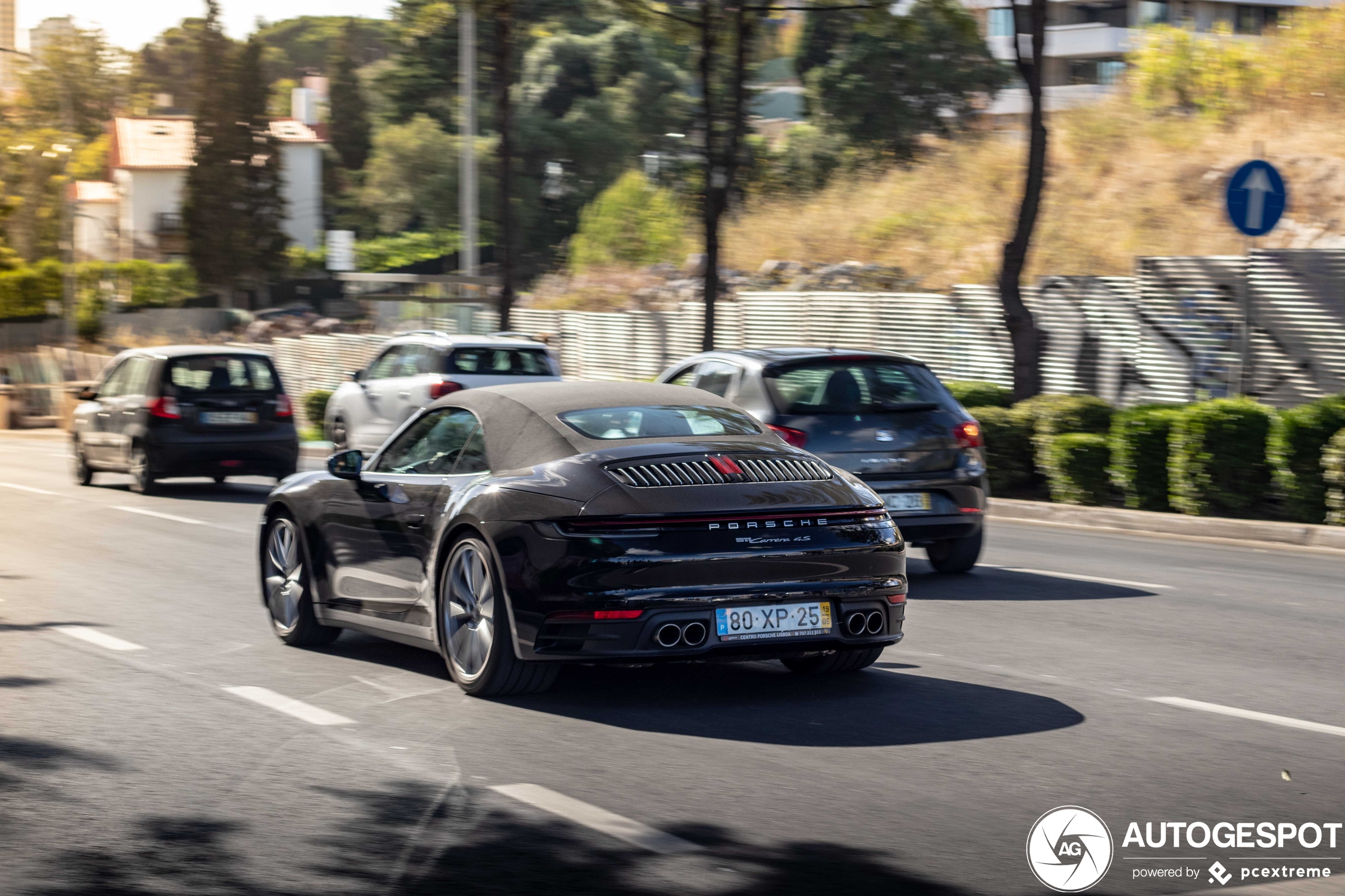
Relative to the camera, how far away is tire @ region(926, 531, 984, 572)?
12570 mm

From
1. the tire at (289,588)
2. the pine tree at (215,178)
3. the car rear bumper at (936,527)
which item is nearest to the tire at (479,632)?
the tire at (289,588)

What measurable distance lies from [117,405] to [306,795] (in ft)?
52.7

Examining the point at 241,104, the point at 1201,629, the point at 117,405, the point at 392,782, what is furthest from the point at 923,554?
the point at 241,104

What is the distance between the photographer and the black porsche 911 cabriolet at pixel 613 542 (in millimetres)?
7172

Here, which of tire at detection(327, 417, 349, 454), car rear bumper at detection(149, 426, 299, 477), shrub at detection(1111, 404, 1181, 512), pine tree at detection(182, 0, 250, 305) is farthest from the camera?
pine tree at detection(182, 0, 250, 305)

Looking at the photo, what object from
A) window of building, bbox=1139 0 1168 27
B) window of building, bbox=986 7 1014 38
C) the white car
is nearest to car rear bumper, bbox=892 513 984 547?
the white car

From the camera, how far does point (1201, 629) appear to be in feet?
32.3

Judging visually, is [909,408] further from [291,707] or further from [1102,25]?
[1102,25]

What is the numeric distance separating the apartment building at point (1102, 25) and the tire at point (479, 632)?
78.0m

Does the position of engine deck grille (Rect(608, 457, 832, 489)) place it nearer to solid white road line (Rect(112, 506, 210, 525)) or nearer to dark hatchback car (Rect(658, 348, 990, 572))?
dark hatchback car (Rect(658, 348, 990, 572))

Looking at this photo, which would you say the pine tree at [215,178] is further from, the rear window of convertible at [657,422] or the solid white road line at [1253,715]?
the solid white road line at [1253,715]

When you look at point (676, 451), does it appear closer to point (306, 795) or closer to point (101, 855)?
point (306, 795)

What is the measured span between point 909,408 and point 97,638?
5.59m

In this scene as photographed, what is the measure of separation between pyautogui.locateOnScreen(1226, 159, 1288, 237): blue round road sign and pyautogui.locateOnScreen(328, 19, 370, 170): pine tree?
303 feet
